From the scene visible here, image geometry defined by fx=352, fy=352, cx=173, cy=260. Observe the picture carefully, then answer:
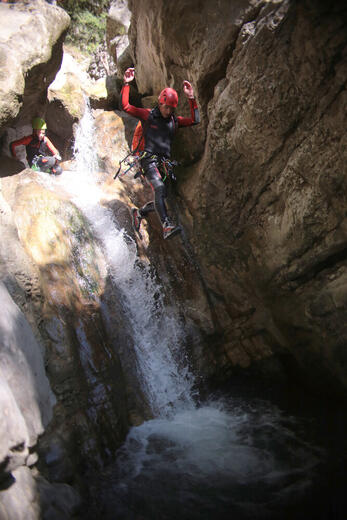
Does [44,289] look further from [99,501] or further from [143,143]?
[143,143]

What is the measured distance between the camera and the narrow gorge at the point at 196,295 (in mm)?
3379

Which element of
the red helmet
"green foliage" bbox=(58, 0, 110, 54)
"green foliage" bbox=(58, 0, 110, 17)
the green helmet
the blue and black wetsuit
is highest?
"green foliage" bbox=(58, 0, 110, 17)

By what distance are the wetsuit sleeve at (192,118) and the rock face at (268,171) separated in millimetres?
118

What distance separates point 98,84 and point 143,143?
22.6 feet

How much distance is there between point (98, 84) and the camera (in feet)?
37.4

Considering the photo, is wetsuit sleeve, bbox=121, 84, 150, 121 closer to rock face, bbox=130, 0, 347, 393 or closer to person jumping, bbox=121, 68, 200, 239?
person jumping, bbox=121, 68, 200, 239

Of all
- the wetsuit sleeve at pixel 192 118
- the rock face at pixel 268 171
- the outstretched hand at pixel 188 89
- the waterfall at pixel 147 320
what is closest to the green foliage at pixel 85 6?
the rock face at pixel 268 171

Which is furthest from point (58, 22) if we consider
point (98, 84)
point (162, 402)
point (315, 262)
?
point (162, 402)

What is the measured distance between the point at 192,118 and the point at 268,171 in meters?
1.77

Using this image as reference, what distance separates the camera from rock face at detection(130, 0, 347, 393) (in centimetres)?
368

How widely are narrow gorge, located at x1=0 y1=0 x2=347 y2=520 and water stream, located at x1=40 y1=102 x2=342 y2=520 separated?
0.08ft

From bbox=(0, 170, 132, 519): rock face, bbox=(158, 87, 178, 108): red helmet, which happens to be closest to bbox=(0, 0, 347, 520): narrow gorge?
bbox=(0, 170, 132, 519): rock face

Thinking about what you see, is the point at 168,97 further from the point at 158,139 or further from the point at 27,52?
the point at 27,52

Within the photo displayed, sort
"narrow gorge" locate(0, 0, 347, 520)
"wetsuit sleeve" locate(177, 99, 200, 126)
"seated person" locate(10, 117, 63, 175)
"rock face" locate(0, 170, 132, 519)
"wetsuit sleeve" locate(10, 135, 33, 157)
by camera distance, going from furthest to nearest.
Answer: "seated person" locate(10, 117, 63, 175) < "wetsuit sleeve" locate(10, 135, 33, 157) < "wetsuit sleeve" locate(177, 99, 200, 126) < "narrow gorge" locate(0, 0, 347, 520) < "rock face" locate(0, 170, 132, 519)
